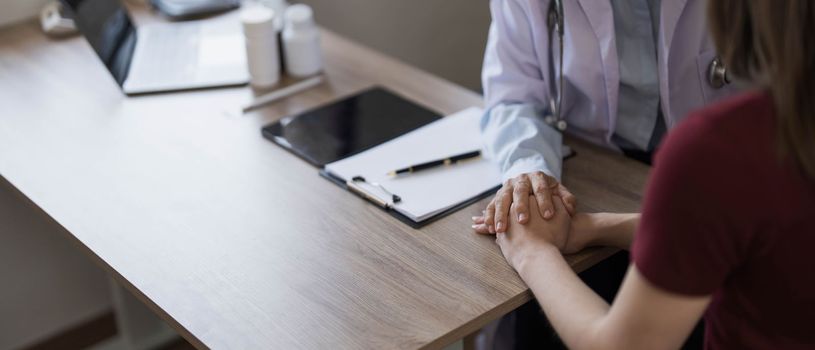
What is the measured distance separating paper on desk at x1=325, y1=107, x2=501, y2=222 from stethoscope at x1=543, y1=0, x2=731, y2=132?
5.0 inches

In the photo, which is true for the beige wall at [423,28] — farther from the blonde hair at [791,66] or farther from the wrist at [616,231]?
the blonde hair at [791,66]

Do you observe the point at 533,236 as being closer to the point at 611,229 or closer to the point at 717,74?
the point at 611,229

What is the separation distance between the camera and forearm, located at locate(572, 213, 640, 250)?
1.31m

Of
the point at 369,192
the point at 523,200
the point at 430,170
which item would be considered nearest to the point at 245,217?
the point at 369,192

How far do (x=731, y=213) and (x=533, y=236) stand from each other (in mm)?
435

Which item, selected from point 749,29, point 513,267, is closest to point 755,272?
point 749,29

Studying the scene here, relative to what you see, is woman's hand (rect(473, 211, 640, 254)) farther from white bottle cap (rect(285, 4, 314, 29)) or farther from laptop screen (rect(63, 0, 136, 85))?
laptop screen (rect(63, 0, 136, 85))

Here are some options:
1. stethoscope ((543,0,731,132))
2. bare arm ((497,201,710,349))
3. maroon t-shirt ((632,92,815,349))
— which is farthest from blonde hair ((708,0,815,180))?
stethoscope ((543,0,731,132))

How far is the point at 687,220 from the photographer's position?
2.94ft

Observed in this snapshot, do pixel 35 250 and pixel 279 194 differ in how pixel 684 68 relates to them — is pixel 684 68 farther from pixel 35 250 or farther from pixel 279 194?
pixel 35 250

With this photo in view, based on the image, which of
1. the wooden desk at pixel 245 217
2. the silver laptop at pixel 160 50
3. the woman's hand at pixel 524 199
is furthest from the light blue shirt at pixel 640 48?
the silver laptop at pixel 160 50

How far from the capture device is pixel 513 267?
128 cm

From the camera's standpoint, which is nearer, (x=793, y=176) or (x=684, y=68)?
(x=793, y=176)

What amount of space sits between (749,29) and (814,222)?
0.58 feet
